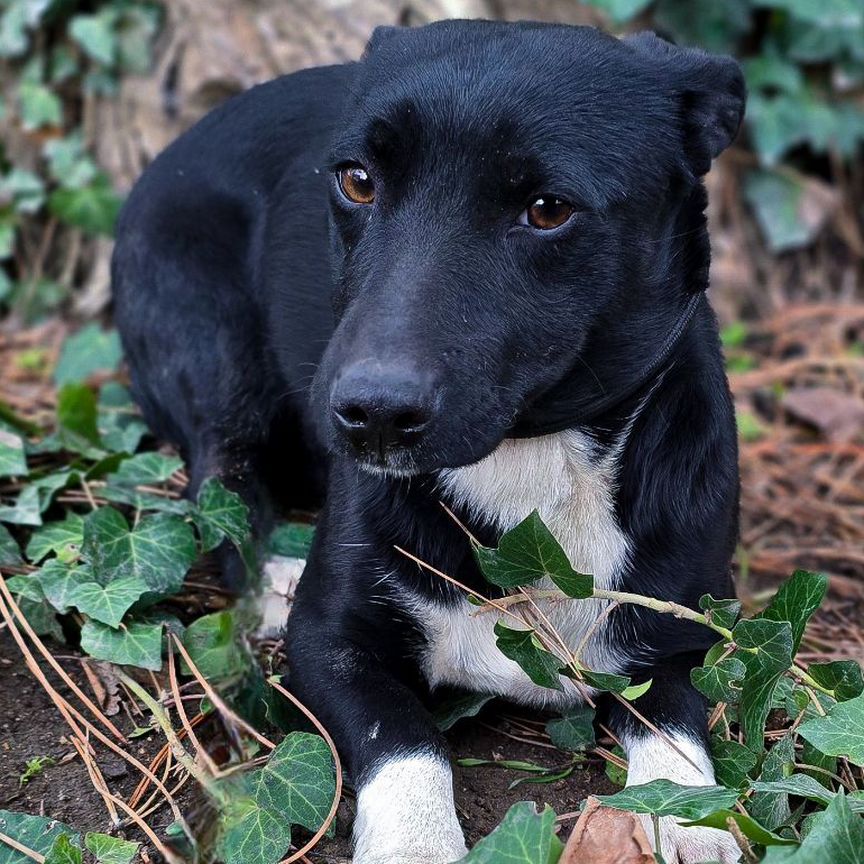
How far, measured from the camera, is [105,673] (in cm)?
282

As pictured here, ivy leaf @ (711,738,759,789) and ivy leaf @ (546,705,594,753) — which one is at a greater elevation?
ivy leaf @ (711,738,759,789)

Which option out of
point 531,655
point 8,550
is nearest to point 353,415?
point 531,655

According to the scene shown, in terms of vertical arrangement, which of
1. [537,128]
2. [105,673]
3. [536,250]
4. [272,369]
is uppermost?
[537,128]

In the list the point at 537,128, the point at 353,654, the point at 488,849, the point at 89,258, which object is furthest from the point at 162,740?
the point at 89,258

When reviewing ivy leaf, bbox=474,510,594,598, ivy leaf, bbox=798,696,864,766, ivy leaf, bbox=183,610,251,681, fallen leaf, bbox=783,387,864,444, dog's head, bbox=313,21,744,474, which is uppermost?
dog's head, bbox=313,21,744,474

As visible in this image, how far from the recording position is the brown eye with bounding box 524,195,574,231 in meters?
2.34

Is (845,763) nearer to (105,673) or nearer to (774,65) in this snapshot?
(105,673)

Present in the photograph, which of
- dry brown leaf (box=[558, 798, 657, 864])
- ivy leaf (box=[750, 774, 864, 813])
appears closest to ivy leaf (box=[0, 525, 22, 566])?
dry brown leaf (box=[558, 798, 657, 864])

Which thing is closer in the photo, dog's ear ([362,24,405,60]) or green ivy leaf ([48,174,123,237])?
dog's ear ([362,24,405,60])

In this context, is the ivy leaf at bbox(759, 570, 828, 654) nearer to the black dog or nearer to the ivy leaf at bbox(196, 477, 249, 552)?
the black dog

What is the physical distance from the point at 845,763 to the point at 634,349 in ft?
2.96

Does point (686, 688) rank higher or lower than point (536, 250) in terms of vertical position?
lower

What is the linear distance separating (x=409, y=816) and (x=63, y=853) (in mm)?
590

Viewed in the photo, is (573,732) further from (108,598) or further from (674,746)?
(108,598)
